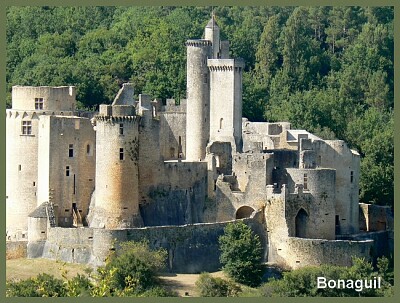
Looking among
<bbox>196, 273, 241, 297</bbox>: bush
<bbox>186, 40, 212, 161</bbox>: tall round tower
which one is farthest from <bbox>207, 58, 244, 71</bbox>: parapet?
<bbox>196, 273, 241, 297</bbox>: bush

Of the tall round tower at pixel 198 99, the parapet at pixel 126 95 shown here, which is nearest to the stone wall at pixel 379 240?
the tall round tower at pixel 198 99

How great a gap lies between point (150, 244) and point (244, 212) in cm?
511

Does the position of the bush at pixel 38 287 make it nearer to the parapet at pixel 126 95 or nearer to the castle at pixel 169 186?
the castle at pixel 169 186

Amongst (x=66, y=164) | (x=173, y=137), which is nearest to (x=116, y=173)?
(x=66, y=164)

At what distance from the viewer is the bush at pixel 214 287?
73.2 m

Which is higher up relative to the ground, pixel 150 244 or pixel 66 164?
pixel 66 164

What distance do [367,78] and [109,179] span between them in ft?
112

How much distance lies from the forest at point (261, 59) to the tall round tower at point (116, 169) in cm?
Result: 1421

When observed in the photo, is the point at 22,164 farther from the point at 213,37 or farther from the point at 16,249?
the point at 213,37

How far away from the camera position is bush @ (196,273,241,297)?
73.2 meters

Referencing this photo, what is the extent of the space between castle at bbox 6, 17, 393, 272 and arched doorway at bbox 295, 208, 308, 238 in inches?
1.5

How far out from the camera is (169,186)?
261 feet

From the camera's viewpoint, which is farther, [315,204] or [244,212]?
[244,212]

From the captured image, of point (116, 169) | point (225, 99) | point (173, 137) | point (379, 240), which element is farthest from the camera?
point (173, 137)
